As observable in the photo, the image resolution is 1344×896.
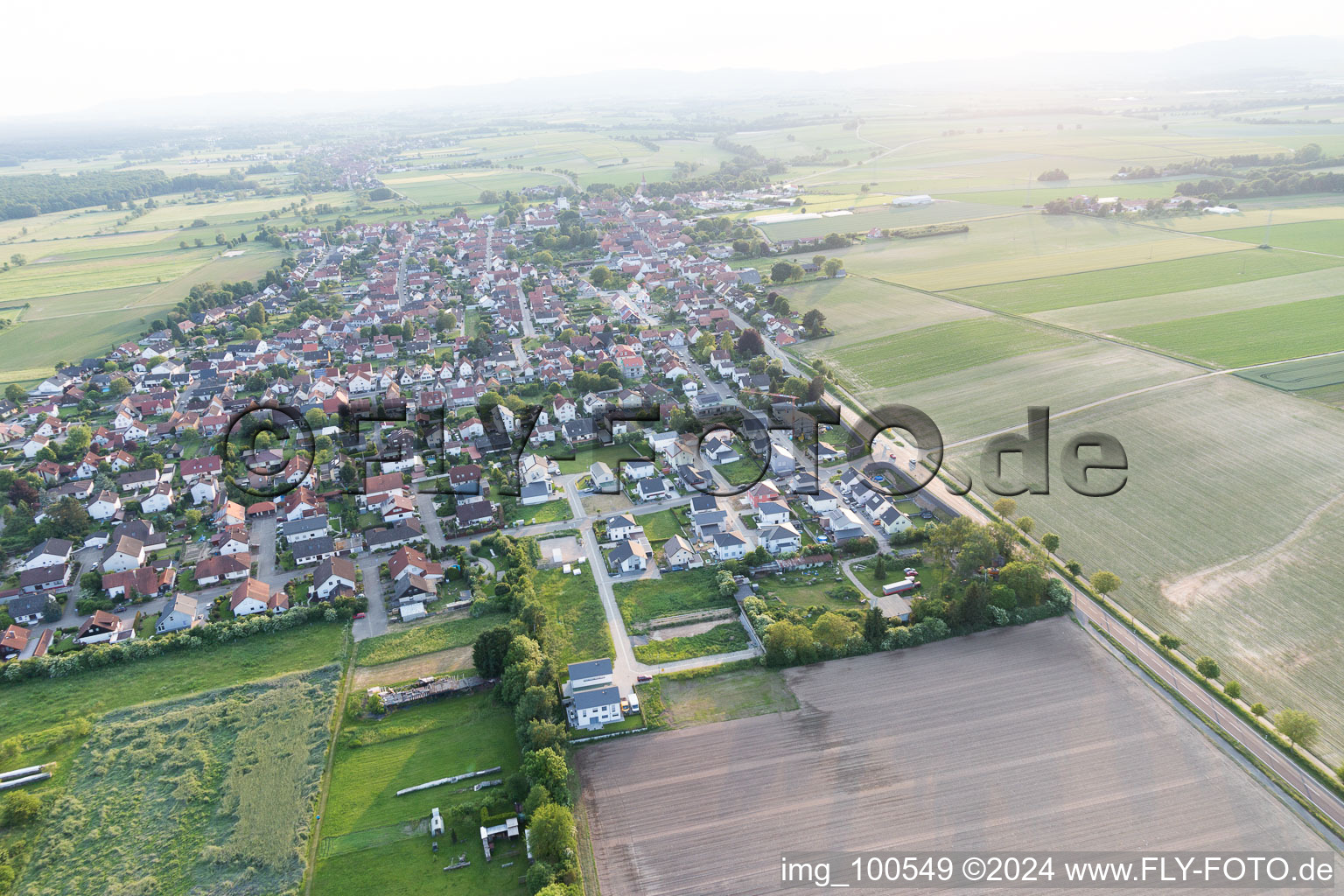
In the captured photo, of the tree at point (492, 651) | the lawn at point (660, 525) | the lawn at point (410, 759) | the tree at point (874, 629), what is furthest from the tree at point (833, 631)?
the lawn at point (410, 759)

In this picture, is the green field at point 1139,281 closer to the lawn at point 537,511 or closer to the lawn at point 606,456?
the lawn at point 606,456

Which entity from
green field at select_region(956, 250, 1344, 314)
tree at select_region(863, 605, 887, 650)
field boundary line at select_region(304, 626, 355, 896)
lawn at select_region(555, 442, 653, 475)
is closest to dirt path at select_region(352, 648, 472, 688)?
field boundary line at select_region(304, 626, 355, 896)

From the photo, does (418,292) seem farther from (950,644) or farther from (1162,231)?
(1162,231)

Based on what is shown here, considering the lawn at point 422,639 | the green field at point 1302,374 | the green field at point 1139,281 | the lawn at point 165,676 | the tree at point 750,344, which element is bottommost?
the lawn at point 422,639

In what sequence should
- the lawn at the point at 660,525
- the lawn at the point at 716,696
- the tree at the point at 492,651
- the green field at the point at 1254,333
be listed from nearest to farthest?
1. the lawn at the point at 716,696
2. the tree at the point at 492,651
3. the lawn at the point at 660,525
4. the green field at the point at 1254,333

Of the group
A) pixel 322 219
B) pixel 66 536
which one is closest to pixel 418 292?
pixel 66 536

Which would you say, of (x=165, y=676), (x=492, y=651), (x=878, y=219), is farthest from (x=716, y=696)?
(x=878, y=219)

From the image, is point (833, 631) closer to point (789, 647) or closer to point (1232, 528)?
point (789, 647)
